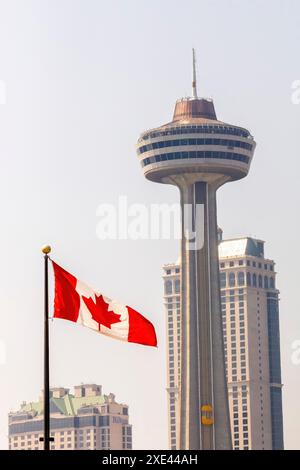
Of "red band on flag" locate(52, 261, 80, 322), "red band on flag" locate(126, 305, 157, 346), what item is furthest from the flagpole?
"red band on flag" locate(126, 305, 157, 346)

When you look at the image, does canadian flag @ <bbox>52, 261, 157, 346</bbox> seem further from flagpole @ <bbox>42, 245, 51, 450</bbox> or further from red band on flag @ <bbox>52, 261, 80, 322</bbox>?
flagpole @ <bbox>42, 245, 51, 450</bbox>

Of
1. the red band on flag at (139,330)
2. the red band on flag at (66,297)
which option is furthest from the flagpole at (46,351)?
the red band on flag at (139,330)

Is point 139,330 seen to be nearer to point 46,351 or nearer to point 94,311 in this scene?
A: point 94,311

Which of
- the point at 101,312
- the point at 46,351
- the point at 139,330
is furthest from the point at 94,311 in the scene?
the point at 46,351

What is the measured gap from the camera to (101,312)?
6438 cm

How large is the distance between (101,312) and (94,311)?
0.34 m

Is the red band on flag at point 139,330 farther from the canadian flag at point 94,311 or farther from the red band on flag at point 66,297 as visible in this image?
the red band on flag at point 66,297

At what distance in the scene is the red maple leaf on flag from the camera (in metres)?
64.1

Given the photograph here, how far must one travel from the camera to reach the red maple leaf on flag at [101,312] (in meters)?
64.1
